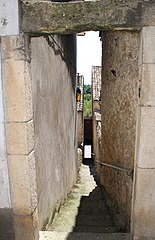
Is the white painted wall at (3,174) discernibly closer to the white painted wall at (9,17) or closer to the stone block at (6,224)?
the stone block at (6,224)

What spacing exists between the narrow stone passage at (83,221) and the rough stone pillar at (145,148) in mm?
521

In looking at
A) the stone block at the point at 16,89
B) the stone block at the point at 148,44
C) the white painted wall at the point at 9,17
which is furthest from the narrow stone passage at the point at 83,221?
the white painted wall at the point at 9,17

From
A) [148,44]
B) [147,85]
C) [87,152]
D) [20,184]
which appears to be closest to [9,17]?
[148,44]

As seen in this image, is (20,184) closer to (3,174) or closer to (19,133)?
(3,174)

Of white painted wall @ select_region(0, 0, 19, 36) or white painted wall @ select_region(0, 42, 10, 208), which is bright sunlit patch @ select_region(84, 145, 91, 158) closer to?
white painted wall @ select_region(0, 42, 10, 208)

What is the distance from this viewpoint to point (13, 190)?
2699 millimetres

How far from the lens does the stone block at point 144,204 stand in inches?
103

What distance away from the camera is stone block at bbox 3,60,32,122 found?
2427mm

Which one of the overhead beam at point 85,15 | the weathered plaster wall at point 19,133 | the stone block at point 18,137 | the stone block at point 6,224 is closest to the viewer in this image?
the overhead beam at point 85,15

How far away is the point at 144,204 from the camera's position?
267 cm

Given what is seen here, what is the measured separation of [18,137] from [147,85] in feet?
4.54

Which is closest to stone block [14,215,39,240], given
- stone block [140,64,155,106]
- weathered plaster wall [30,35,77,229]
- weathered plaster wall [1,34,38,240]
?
weathered plaster wall [1,34,38,240]

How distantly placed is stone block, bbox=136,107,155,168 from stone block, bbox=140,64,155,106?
0.08 metres

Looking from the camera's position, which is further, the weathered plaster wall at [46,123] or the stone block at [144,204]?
the weathered plaster wall at [46,123]
